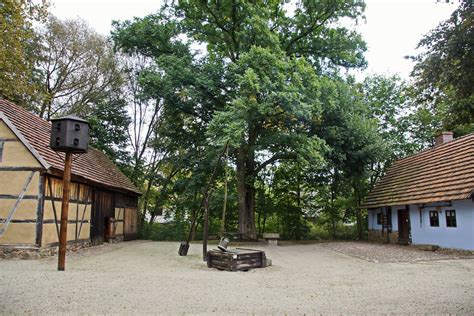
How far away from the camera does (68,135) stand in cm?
957

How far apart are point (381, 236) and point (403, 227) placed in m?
2.38

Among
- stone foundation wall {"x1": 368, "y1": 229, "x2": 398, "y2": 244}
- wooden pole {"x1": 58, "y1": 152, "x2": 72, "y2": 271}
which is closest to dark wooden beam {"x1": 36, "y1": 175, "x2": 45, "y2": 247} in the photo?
wooden pole {"x1": 58, "y1": 152, "x2": 72, "y2": 271}

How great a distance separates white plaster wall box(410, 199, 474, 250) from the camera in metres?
13.2

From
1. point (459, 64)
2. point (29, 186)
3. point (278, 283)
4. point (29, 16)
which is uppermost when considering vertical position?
point (29, 16)

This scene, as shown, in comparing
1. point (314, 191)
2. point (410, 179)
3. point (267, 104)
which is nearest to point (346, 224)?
point (314, 191)

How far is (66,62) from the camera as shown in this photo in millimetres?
22391

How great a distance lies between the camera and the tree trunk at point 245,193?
18875 mm

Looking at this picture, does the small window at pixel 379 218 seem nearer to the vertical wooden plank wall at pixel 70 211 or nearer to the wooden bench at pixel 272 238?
the wooden bench at pixel 272 238

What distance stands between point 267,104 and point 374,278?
26.6ft

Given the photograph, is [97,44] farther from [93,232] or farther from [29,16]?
[93,232]

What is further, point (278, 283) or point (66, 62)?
point (66, 62)

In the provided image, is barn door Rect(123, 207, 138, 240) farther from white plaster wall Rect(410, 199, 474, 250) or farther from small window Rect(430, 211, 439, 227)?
small window Rect(430, 211, 439, 227)

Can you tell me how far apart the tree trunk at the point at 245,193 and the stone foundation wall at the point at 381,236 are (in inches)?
278

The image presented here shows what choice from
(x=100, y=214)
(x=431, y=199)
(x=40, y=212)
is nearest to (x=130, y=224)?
(x=100, y=214)
